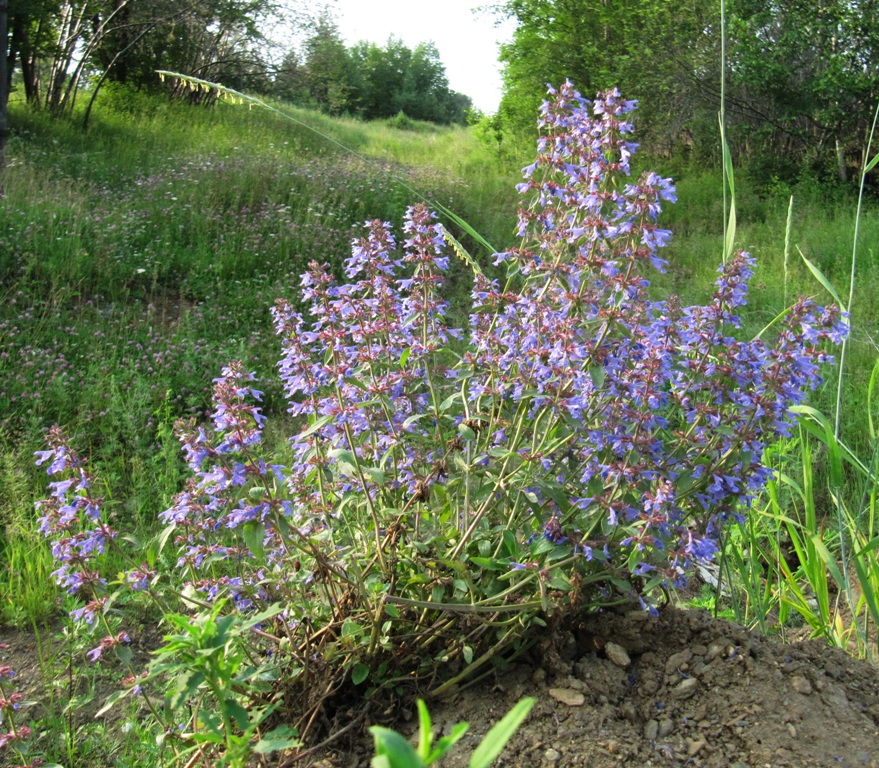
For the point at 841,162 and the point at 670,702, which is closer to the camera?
the point at 670,702

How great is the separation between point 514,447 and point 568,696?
0.63m

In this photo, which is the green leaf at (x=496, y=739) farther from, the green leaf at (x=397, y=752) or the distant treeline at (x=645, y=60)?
the distant treeline at (x=645, y=60)

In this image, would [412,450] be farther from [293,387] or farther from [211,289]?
[211,289]

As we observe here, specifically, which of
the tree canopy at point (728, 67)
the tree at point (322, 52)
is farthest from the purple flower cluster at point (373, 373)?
the tree at point (322, 52)

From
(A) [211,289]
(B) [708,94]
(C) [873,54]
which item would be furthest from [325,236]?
(C) [873,54]

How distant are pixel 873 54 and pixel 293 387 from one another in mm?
11635

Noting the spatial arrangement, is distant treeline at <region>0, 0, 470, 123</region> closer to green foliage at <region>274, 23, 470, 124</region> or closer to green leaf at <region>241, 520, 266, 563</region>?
green leaf at <region>241, 520, 266, 563</region>

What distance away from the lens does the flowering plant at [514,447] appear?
188 cm

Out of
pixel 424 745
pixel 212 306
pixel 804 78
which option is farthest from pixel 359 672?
pixel 804 78

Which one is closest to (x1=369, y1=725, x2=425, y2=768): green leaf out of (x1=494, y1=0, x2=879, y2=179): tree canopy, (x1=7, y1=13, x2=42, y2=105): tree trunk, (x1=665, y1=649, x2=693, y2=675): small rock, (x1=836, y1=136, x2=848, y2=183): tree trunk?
(x1=665, y1=649, x2=693, y2=675): small rock

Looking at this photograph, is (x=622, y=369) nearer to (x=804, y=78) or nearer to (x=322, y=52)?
(x=804, y=78)

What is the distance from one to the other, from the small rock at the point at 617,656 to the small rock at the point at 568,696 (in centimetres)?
19

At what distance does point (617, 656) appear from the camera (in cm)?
214

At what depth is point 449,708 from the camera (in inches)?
80.8
